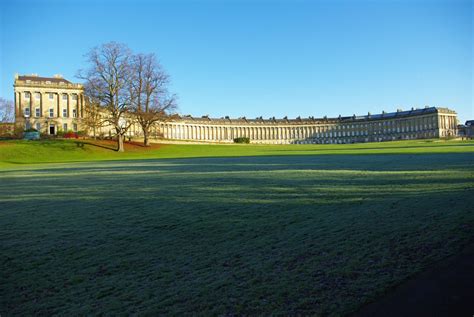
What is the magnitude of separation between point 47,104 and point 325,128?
4914 inches

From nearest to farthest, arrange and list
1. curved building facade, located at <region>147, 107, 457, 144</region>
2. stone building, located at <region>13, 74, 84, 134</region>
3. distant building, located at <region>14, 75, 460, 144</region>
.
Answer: stone building, located at <region>13, 74, 84, 134</region>, distant building, located at <region>14, 75, 460, 144</region>, curved building facade, located at <region>147, 107, 457, 144</region>

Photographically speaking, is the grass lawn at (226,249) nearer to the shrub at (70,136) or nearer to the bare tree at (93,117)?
the bare tree at (93,117)

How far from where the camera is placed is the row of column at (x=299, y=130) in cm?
14725

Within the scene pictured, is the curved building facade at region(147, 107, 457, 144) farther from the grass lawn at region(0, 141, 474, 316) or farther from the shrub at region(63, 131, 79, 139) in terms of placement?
the grass lawn at region(0, 141, 474, 316)

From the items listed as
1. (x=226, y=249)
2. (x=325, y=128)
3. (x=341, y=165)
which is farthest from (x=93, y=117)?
(x=325, y=128)

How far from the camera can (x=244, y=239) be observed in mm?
6676

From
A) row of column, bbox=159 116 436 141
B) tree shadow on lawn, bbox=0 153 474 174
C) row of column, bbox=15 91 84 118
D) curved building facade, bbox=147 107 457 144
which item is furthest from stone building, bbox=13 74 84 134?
tree shadow on lawn, bbox=0 153 474 174

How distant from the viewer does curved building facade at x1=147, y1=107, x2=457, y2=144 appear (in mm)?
147375

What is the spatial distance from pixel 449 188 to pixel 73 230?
1042cm

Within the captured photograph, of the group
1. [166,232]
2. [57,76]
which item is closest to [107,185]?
[166,232]

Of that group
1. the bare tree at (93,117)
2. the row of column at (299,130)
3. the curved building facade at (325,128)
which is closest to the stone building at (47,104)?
the bare tree at (93,117)

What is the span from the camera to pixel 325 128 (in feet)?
570

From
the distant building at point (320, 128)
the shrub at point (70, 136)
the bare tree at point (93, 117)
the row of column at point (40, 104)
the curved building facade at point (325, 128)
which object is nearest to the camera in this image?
the bare tree at point (93, 117)

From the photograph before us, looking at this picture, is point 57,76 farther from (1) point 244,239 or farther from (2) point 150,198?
(1) point 244,239
